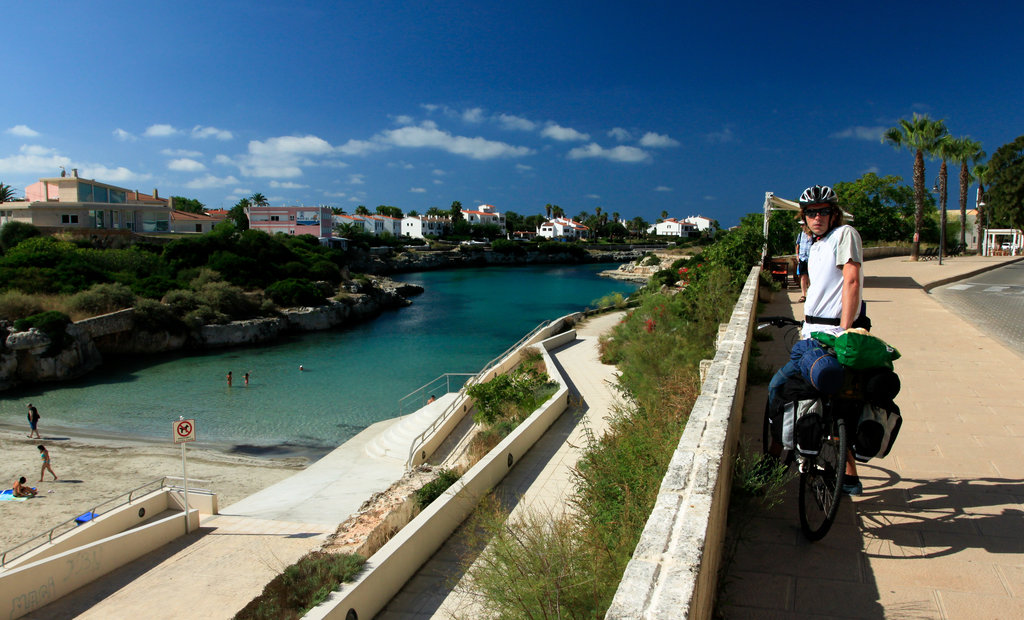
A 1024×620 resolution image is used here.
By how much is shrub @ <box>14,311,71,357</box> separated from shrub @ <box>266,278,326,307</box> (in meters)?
18.0

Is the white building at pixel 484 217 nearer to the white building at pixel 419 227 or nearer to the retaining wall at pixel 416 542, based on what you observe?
the white building at pixel 419 227

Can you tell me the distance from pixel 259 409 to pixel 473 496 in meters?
21.9

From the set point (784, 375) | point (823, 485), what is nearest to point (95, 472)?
point (784, 375)

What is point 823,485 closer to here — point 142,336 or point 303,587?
point 303,587

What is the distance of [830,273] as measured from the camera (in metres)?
3.58

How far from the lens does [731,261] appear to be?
15477mm

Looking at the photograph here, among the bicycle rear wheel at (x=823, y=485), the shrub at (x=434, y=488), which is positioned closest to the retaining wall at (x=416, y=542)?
the shrub at (x=434, y=488)

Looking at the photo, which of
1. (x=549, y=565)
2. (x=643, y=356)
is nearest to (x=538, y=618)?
(x=549, y=565)

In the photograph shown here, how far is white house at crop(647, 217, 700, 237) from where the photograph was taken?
174 m

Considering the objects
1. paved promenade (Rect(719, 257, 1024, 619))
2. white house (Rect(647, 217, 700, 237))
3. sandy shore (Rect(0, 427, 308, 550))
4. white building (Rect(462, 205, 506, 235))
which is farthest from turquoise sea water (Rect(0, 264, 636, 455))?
white house (Rect(647, 217, 700, 237))

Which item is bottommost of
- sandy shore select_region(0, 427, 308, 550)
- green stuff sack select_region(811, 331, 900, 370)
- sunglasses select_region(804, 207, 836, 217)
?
sandy shore select_region(0, 427, 308, 550)

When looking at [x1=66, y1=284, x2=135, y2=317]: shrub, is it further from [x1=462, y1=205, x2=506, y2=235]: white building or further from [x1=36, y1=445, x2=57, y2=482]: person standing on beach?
[x1=462, y1=205, x2=506, y2=235]: white building

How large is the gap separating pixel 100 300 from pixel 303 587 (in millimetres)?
41217

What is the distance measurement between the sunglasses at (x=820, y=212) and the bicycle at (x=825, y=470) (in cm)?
122
